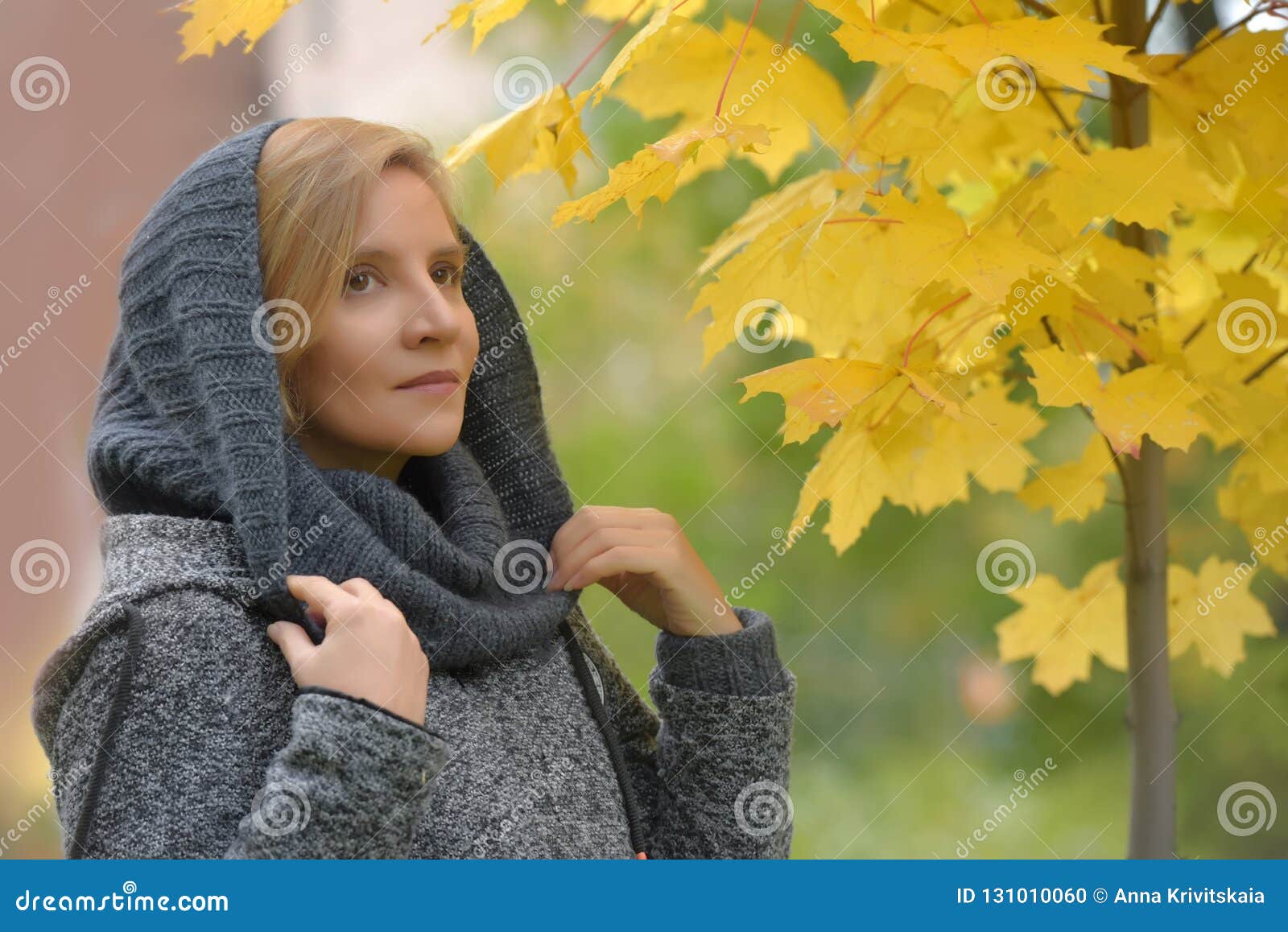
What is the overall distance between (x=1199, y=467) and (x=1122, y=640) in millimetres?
944

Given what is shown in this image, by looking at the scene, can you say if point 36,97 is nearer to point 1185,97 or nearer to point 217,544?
point 217,544

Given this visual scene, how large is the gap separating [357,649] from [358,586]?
58mm

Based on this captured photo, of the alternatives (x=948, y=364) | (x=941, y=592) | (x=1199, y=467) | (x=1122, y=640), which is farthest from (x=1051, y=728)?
(x=948, y=364)

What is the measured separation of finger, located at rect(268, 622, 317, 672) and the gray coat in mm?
23

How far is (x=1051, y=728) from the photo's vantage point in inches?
104

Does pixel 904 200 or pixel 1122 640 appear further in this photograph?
pixel 1122 640

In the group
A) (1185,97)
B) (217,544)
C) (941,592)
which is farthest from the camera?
(941,592)

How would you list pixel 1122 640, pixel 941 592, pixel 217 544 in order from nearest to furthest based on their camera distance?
pixel 217 544, pixel 1122 640, pixel 941 592
